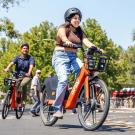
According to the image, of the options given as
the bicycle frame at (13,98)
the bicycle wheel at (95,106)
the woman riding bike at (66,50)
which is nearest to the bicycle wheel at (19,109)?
the bicycle frame at (13,98)

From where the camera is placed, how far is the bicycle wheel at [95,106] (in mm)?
6391

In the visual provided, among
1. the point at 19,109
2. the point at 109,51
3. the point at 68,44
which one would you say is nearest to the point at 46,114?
the point at 68,44

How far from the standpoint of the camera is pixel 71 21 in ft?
23.2

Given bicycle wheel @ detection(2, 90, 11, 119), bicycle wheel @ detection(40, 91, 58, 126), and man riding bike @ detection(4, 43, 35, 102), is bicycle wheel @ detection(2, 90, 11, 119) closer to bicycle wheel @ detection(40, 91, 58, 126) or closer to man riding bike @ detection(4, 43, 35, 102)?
man riding bike @ detection(4, 43, 35, 102)

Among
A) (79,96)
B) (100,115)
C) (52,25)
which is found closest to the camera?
(100,115)

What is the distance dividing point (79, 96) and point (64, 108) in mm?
336

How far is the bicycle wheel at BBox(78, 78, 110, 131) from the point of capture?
21.0ft

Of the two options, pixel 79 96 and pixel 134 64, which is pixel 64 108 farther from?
pixel 134 64

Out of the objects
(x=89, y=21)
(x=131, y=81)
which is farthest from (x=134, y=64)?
(x=89, y=21)

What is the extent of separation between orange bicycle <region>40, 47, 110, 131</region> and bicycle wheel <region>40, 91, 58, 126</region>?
65 cm

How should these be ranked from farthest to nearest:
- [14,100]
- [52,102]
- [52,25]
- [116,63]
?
1. [52,25]
2. [116,63]
3. [14,100]
4. [52,102]

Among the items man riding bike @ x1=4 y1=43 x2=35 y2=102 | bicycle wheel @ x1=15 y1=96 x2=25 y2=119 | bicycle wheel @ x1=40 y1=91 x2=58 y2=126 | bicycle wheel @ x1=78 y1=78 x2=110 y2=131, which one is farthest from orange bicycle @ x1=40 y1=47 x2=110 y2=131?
bicycle wheel @ x1=15 y1=96 x2=25 y2=119

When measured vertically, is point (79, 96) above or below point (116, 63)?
below

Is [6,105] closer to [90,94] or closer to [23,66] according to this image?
[23,66]
